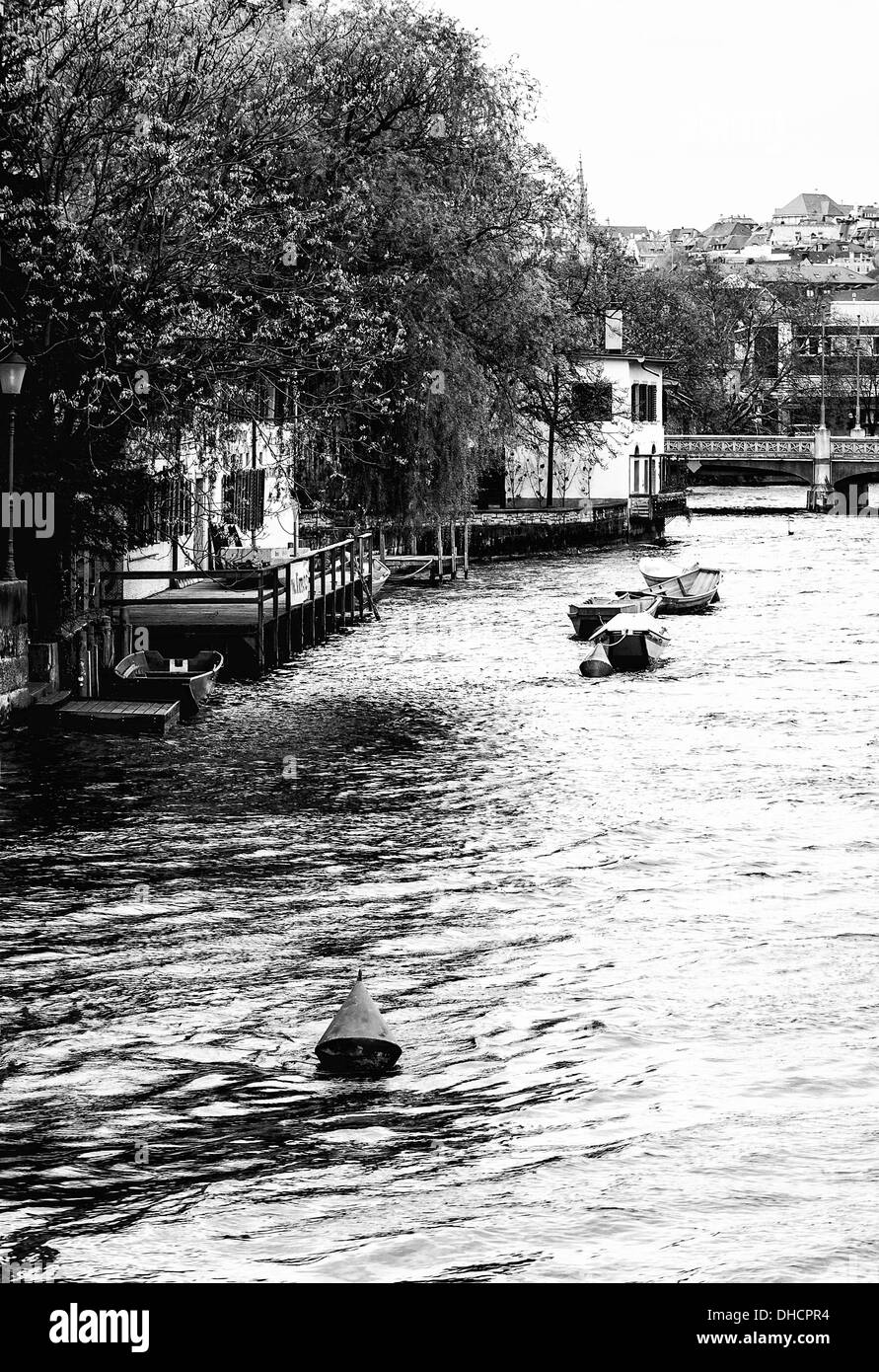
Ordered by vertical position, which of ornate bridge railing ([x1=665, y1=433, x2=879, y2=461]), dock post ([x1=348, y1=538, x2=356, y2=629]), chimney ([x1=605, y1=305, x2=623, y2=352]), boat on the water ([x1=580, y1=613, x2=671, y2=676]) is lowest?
boat on the water ([x1=580, y1=613, x2=671, y2=676])

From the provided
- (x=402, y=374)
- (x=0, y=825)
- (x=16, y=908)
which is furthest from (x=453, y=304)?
(x=16, y=908)

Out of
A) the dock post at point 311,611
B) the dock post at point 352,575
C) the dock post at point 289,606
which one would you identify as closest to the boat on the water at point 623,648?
the dock post at point 289,606

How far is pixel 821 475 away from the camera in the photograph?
110 meters

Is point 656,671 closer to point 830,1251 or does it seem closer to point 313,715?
point 313,715

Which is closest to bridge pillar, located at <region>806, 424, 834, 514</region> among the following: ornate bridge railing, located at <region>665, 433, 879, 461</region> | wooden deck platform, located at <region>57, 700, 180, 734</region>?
ornate bridge railing, located at <region>665, 433, 879, 461</region>

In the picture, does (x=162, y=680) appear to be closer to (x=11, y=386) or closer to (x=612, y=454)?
(x=11, y=386)

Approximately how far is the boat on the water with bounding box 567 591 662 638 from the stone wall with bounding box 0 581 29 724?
16.9m

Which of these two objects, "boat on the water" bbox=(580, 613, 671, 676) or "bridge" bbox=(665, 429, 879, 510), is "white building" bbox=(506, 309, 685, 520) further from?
"boat on the water" bbox=(580, 613, 671, 676)

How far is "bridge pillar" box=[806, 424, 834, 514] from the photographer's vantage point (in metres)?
107

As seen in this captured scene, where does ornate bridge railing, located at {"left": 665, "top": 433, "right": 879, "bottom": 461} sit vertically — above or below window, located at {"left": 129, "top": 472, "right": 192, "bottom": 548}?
above

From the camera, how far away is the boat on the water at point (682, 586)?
161 feet

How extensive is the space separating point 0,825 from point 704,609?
1226 inches

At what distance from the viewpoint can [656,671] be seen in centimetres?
3719

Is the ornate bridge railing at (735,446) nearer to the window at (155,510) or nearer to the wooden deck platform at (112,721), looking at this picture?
the window at (155,510)
